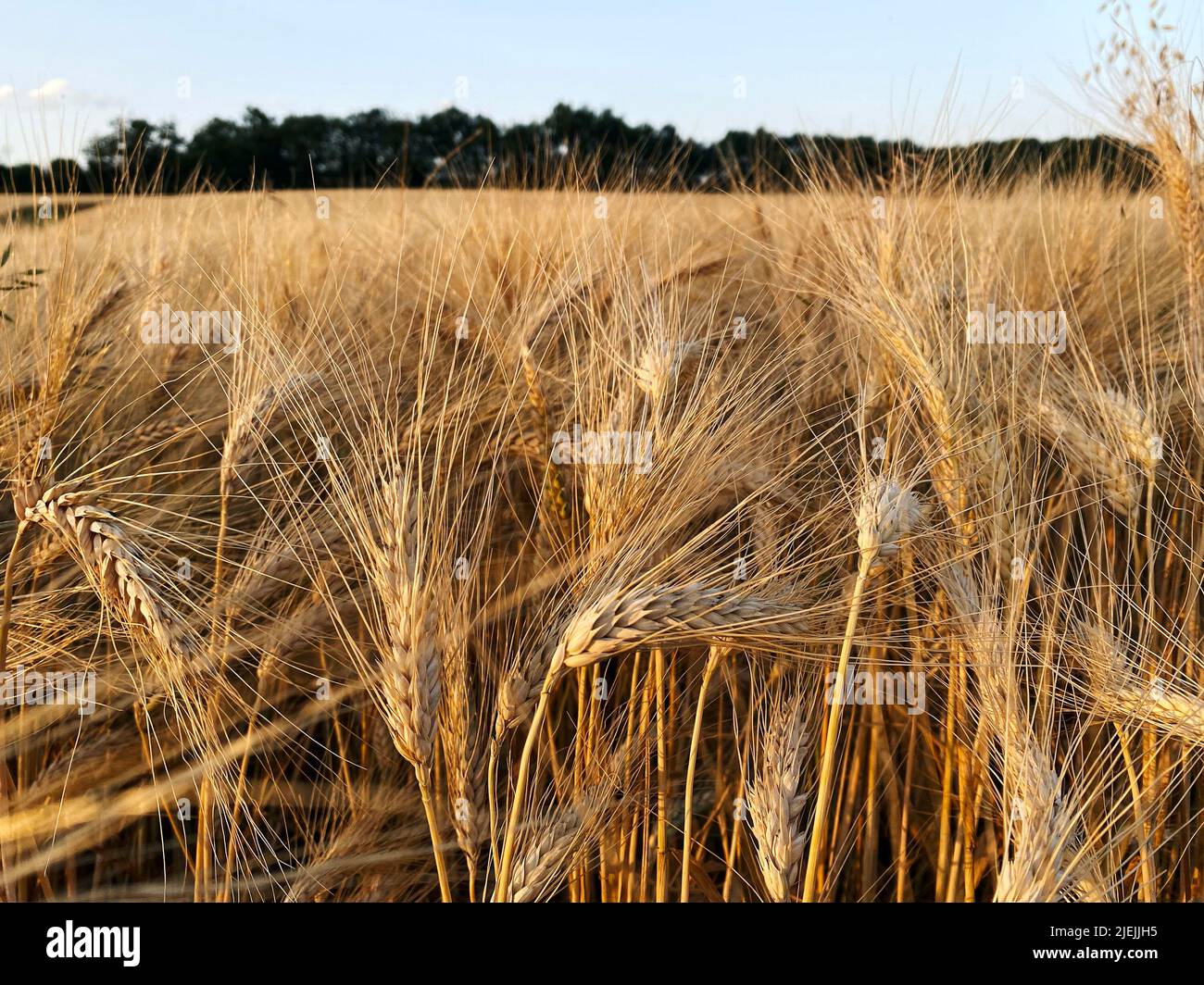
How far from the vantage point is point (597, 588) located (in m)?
1.21

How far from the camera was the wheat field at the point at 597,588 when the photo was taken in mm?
1239

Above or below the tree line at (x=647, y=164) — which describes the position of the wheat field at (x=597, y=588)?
below

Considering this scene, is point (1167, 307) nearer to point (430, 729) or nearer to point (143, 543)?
point (430, 729)

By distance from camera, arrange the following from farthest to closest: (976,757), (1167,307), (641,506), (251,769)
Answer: (1167,307) < (251,769) < (976,757) < (641,506)

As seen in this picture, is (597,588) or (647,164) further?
(647,164)

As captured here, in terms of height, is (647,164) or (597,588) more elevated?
(647,164)

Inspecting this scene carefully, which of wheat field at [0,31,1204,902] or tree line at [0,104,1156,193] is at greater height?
tree line at [0,104,1156,193]

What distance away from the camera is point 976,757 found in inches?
58.5

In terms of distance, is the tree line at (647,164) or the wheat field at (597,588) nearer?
the wheat field at (597,588)

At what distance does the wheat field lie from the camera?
4.07ft

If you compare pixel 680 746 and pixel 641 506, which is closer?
pixel 641 506

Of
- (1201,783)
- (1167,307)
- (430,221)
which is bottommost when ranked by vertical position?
(1201,783)

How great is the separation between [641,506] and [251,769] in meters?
1.02
